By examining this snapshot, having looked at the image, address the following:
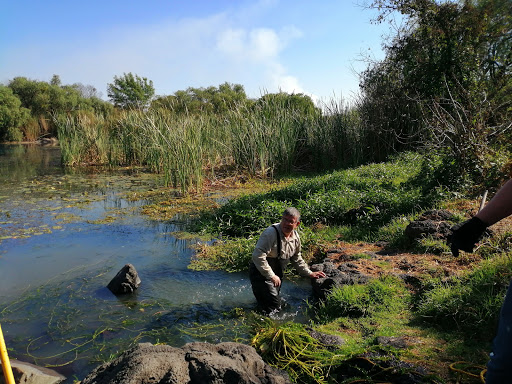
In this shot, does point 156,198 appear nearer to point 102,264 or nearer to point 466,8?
point 102,264

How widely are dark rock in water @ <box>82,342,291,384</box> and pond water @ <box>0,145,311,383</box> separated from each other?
1319 mm

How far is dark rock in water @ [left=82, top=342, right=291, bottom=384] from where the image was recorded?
2279 millimetres

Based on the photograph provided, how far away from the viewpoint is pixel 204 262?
6.11 metres

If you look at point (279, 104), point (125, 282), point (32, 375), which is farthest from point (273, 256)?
point (279, 104)

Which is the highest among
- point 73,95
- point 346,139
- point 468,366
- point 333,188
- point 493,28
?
point 73,95

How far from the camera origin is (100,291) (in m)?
5.19

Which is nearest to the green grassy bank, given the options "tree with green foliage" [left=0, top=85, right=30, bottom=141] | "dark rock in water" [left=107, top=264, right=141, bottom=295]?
"dark rock in water" [left=107, top=264, right=141, bottom=295]

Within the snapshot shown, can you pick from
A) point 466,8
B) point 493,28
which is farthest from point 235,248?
point 493,28

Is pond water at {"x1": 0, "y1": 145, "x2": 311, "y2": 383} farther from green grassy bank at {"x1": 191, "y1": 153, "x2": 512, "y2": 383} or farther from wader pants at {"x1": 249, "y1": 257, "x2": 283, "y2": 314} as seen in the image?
green grassy bank at {"x1": 191, "y1": 153, "x2": 512, "y2": 383}

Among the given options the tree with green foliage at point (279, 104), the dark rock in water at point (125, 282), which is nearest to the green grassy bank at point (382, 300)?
the dark rock in water at point (125, 282)

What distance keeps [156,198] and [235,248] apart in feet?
16.8

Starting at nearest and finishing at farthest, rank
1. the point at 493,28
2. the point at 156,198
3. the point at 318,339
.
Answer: the point at 318,339
the point at 156,198
the point at 493,28

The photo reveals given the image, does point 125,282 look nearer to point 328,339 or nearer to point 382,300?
point 328,339

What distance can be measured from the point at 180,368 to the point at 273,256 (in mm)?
2256
